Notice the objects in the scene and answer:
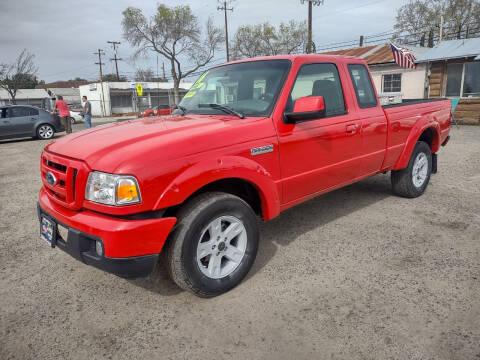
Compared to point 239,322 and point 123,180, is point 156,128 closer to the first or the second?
point 123,180

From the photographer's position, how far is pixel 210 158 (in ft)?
8.32

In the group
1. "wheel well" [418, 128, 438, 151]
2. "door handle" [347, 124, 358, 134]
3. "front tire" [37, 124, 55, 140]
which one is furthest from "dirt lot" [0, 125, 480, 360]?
"front tire" [37, 124, 55, 140]

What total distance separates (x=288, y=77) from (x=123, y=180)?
1.79 metres

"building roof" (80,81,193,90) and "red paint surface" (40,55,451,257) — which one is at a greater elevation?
"building roof" (80,81,193,90)

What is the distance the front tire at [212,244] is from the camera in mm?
2439

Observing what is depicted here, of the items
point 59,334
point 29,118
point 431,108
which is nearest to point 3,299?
point 59,334

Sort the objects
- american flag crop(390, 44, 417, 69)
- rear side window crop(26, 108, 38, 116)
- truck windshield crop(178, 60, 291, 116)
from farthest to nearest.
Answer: rear side window crop(26, 108, 38, 116), american flag crop(390, 44, 417, 69), truck windshield crop(178, 60, 291, 116)

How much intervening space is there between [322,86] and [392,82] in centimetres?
1909

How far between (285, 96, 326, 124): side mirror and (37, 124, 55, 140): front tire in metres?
14.3

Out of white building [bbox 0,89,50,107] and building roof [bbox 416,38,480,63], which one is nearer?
Answer: building roof [bbox 416,38,480,63]

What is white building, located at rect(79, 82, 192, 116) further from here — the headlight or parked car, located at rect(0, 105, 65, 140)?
the headlight

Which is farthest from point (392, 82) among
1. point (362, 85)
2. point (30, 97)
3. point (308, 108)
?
point (30, 97)

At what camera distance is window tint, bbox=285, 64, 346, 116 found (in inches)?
130

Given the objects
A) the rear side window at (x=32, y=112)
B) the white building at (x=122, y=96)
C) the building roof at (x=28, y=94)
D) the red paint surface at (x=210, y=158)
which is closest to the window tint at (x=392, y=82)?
the red paint surface at (x=210, y=158)
